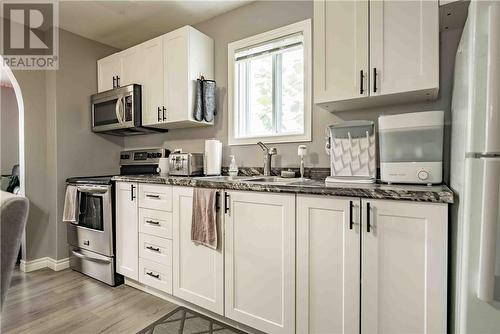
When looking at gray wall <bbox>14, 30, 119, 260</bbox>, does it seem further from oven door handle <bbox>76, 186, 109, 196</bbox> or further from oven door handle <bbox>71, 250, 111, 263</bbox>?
oven door handle <bbox>76, 186, 109, 196</bbox>

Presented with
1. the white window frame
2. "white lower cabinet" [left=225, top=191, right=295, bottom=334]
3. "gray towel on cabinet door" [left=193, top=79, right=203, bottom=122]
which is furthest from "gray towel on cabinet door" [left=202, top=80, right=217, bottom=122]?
"white lower cabinet" [left=225, top=191, right=295, bottom=334]

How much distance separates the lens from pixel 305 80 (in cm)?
219

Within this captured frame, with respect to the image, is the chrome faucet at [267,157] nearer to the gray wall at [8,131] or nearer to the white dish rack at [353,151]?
the white dish rack at [353,151]

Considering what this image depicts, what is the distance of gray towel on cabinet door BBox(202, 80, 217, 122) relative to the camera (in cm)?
249

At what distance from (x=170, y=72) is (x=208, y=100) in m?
0.44

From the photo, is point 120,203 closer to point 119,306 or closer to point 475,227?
point 119,306

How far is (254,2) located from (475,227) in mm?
2372

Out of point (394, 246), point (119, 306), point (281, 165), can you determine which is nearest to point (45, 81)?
point (119, 306)

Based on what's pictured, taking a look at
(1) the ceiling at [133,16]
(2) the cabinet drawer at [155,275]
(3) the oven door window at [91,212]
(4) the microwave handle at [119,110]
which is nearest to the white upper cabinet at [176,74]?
(1) the ceiling at [133,16]

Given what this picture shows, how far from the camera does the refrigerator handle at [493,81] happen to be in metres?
0.85

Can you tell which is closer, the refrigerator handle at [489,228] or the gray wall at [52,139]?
the refrigerator handle at [489,228]

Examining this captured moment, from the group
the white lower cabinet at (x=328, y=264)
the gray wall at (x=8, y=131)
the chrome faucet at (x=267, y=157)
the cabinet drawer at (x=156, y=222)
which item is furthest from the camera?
the gray wall at (x=8, y=131)

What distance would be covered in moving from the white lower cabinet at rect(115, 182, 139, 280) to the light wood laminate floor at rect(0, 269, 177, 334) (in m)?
0.21

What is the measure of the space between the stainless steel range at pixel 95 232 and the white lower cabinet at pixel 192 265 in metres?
0.81
